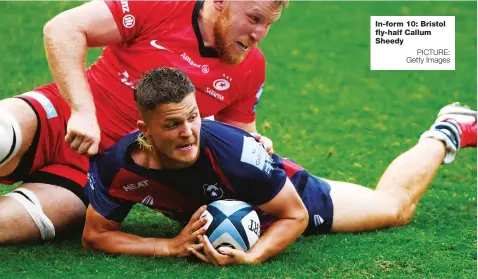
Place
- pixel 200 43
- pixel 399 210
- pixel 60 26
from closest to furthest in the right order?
pixel 60 26, pixel 200 43, pixel 399 210

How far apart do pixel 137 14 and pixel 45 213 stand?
1314mm

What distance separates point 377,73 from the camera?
33.7ft

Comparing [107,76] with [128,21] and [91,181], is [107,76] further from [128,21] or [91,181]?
[91,181]

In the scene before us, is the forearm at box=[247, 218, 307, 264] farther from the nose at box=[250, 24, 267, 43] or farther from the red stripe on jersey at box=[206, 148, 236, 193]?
the nose at box=[250, 24, 267, 43]

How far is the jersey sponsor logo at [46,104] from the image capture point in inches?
225

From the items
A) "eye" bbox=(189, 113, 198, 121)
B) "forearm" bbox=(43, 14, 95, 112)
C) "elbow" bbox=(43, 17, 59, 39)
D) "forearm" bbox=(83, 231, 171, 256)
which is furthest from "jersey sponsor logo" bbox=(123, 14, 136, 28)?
"forearm" bbox=(83, 231, 171, 256)

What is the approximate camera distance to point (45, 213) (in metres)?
5.60

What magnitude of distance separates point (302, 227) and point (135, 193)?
0.96 metres

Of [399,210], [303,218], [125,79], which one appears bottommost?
[399,210]

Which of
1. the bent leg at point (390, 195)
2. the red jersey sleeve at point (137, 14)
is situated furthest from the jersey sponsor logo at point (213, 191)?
the red jersey sleeve at point (137, 14)

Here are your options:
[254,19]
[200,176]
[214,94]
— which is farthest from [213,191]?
[254,19]

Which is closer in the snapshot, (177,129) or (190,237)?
(177,129)

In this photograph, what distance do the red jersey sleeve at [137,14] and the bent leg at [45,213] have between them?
1037 millimetres

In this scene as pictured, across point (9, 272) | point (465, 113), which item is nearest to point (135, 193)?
point (9, 272)
